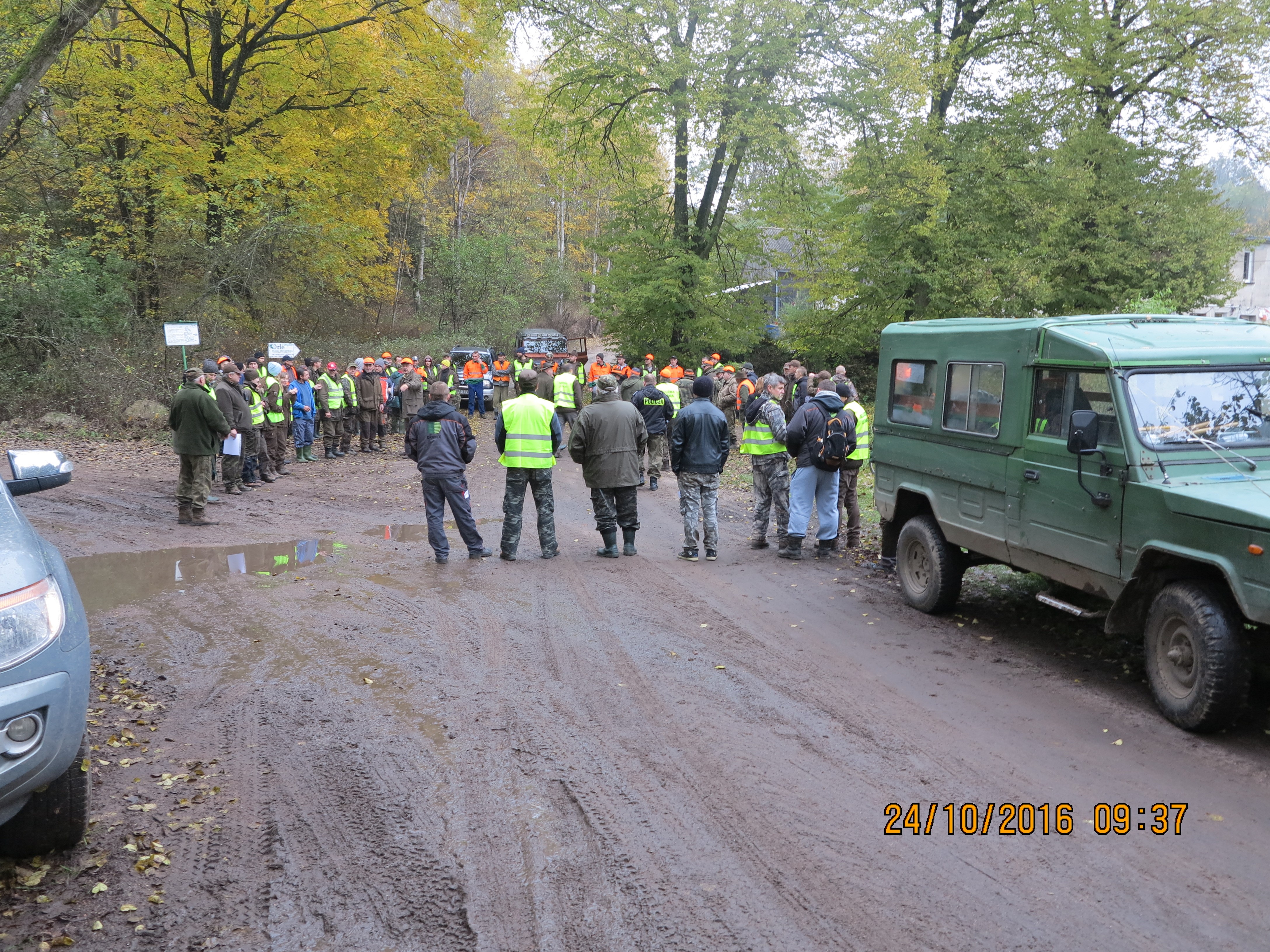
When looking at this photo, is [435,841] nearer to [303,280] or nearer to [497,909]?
[497,909]

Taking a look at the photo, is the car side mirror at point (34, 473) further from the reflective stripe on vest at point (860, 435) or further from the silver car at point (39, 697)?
the reflective stripe on vest at point (860, 435)

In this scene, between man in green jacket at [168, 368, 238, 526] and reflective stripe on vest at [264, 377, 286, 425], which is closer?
man in green jacket at [168, 368, 238, 526]

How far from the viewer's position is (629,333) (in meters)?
29.0

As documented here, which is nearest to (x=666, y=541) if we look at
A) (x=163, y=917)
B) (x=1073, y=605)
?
(x=1073, y=605)

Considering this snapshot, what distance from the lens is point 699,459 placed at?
10.8 m

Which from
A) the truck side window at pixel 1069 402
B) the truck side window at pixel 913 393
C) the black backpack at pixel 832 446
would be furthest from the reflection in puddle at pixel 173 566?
the truck side window at pixel 1069 402

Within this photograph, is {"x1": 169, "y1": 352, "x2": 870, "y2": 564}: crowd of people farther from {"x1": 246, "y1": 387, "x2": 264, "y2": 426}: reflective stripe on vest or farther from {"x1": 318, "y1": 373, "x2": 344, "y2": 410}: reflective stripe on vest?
{"x1": 318, "y1": 373, "x2": 344, "y2": 410}: reflective stripe on vest

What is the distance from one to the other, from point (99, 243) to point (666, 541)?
20.4 m

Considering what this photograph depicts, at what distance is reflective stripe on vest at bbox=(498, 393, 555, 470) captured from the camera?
10594 mm

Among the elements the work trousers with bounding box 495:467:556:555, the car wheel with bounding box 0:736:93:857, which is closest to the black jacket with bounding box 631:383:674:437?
the work trousers with bounding box 495:467:556:555

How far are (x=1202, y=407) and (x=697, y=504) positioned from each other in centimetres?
567

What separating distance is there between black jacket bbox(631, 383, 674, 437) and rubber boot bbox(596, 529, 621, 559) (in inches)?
196

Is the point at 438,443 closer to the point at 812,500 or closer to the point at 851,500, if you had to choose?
the point at 812,500

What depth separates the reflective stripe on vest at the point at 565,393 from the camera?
803 inches
